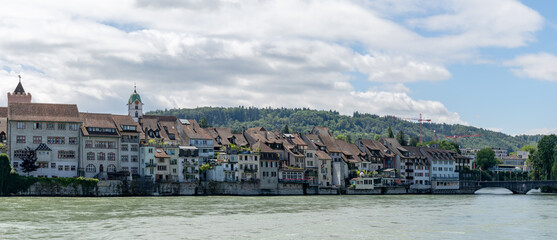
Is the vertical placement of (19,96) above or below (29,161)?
above

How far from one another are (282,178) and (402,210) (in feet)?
169

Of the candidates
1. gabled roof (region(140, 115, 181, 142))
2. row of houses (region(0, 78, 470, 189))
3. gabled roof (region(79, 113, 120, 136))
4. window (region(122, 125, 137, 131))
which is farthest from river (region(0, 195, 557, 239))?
gabled roof (region(140, 115, 181, 142))

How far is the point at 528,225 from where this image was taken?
68375 millimetres

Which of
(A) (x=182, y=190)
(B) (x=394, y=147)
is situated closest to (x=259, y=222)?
(A) (x=182, y=190)

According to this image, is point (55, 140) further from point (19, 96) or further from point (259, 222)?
point (259, 222)

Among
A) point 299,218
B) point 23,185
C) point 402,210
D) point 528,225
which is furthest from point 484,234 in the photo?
point 23,185

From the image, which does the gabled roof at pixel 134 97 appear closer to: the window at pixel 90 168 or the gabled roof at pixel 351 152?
the window at pixel 90 168

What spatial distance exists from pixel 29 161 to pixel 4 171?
27.2 ft

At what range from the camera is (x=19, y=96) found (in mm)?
141750

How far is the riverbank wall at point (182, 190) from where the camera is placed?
110m

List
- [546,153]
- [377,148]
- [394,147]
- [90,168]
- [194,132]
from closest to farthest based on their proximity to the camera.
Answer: [90,168] < [194,132] < [377,148] < [546,153] < [394,147]

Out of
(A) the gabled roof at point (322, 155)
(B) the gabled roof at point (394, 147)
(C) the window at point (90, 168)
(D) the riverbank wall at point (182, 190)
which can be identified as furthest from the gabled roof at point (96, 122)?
(B) the gabled roof at point (394, 147)

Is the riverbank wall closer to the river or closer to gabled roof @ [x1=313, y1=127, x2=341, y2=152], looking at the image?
gabled roof @ [x1=313, y1=127, x2=341, y2=152]

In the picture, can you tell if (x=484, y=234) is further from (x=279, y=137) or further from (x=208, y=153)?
(x=279, y=137)
